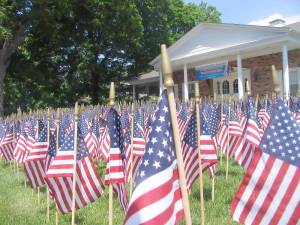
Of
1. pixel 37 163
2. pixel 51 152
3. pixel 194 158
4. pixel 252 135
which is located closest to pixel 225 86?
pixel 37 163

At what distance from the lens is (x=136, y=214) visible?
3.83 m

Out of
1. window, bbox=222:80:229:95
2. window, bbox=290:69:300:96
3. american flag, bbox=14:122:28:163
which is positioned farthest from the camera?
window, bbox=222:80:229:95

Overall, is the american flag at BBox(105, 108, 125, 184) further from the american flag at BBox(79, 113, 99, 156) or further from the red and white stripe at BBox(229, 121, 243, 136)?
the american flag at BBox(79, 113, 99, 156)

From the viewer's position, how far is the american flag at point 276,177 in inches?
183

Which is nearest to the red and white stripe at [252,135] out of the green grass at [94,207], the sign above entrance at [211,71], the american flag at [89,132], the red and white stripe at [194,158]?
the red and white stripe at [194,158]

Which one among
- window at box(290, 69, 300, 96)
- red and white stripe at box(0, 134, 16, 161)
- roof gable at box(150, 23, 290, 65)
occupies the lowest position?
red and white stripe at box(0, 134, 16, 161)

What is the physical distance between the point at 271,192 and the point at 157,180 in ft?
4.72

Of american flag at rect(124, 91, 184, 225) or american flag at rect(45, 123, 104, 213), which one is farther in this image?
american flag at rect(45, 123, 104, 213)

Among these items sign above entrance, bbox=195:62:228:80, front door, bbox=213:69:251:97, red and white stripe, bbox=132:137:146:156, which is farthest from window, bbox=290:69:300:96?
red and white stripe, bbox=132:137:146:156

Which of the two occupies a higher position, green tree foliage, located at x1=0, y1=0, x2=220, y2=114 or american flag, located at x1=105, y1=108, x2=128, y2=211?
green tree foliage, located at x1=0, y1=0, x2=220, y2=114

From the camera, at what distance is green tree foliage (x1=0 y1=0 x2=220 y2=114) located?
32.3 meters

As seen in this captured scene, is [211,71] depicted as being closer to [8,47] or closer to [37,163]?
[8,47]

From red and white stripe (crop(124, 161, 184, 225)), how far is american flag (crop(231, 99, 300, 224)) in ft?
3.93

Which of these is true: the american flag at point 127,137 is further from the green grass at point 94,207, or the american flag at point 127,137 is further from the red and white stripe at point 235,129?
the red and white stripe at point 235,129
